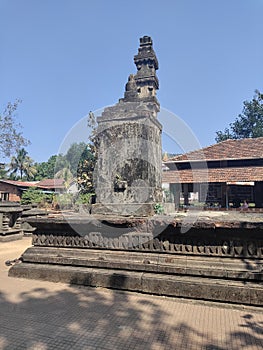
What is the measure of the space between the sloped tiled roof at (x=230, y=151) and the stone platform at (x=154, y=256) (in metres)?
13.1

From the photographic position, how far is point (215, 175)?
15797mm

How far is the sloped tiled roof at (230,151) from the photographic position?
16078 mm

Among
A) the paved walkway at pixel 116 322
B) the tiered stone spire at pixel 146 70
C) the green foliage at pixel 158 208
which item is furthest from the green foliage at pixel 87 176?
the paved walkway at pixel 116 322

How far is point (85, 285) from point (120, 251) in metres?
0.77

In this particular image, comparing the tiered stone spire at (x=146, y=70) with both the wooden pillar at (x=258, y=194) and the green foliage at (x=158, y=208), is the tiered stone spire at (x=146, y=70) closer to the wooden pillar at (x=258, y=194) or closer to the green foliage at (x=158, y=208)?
the green foliage at (x=158, y=208)

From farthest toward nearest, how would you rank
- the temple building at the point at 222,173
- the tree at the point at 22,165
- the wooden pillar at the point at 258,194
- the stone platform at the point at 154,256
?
the tree at the point at 22,165 → the wooden pillar at the point at 258,194 → the temple building at the point at 222,173 → the stone platform at the point at 154,256

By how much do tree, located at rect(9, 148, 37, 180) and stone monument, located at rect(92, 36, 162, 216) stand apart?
38.6 metres

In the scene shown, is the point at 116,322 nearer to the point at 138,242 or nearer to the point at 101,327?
the point at 101,327

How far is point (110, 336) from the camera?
2.65 metres

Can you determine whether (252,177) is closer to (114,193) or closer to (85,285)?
(114,193)

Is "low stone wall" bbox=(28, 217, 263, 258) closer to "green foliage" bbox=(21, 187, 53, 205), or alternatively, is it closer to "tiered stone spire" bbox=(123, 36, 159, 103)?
"tiered stone spire" bbox=(123, 36, 159, 103)

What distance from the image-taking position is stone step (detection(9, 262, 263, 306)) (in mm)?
3359

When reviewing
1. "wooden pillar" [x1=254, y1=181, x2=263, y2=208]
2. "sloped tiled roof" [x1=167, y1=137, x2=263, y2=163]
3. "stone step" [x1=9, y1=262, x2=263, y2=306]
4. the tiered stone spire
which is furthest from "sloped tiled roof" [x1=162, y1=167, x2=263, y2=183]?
"stone step" [x1=9, y1=262, x2=263, y2=306]

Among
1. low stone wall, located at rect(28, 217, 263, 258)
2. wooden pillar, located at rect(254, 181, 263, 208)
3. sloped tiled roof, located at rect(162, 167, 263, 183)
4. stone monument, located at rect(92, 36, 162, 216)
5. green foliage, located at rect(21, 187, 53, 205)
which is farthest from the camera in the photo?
green foliage, located at rect(21, 187, 53, 205)
